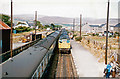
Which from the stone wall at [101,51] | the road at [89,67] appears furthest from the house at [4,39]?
the stone wall at [101,51]

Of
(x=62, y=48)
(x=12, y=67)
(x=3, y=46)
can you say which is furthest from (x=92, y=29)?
(x=12, y=67)

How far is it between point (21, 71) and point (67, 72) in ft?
26.9

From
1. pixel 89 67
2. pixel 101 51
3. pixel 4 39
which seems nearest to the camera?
pixel 89 67

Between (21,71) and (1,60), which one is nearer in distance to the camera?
(21,71)

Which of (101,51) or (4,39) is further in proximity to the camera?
(101,51)

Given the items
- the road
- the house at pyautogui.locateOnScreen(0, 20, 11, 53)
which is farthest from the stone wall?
the house at pyautogui.locateOnScreen(0, 20, 11, 53)

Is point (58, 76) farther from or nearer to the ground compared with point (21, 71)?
nearer to the ground

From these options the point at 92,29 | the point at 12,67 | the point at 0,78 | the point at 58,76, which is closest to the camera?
the point at 0,78

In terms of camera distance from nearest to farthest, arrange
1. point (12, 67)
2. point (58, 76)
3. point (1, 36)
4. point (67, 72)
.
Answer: point (12, 67), point (58, 76), point (67, 72), point (1, 36)

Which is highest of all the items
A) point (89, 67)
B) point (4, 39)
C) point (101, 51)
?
point (4, 39)

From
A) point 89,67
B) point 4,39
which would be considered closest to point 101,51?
point 89,67

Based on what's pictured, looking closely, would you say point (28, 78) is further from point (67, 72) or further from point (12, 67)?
point (67, 72)

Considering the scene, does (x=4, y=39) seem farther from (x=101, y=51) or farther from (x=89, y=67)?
(x=101, y=51)

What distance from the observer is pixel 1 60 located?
50.1 ft
